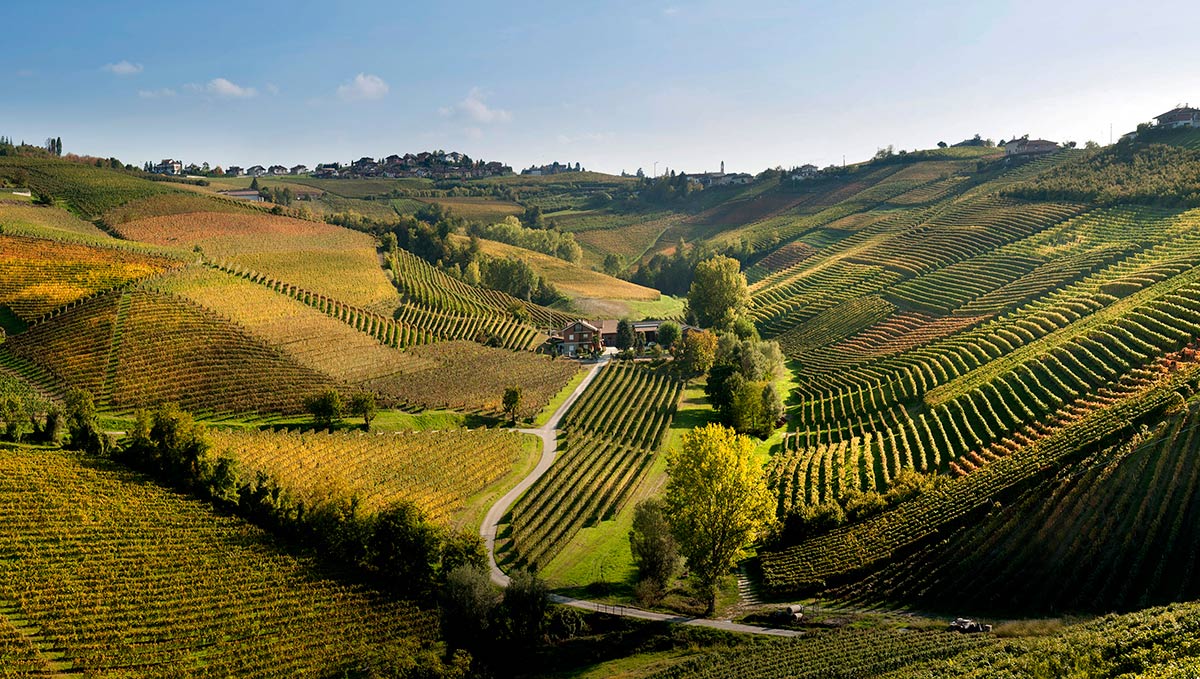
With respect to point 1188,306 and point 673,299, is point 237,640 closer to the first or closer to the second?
point 1188,306

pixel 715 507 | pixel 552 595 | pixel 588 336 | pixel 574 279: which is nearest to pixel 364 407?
pixel 552 595

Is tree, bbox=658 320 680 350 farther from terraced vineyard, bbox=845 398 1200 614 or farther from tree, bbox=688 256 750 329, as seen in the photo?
terraced vineyard, bbox=845 398 1200 614

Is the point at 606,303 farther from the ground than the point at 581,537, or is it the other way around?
the point at 606,303

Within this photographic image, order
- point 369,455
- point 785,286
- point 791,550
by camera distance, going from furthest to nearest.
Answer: point 785,286 < point 369,455 < point 791,550

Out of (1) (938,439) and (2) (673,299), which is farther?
(2) (673,299)

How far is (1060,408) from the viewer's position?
46.2 m

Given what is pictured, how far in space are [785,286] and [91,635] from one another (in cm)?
9369

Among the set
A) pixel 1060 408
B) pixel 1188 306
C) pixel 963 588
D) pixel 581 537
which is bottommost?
pixel 581 537

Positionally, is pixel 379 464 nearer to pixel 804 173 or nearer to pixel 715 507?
pixel 715 507

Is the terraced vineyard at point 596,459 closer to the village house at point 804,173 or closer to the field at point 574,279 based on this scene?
the field at point 574,279

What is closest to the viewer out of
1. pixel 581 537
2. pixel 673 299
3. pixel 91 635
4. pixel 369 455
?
pixel 91 635

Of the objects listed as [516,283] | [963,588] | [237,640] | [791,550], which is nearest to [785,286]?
[516,283]

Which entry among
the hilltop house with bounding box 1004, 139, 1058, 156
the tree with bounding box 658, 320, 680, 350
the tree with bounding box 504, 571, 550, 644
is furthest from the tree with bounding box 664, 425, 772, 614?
the hilltop house with bounding box 1004, 139, 1058, 156

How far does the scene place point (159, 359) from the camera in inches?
2185
